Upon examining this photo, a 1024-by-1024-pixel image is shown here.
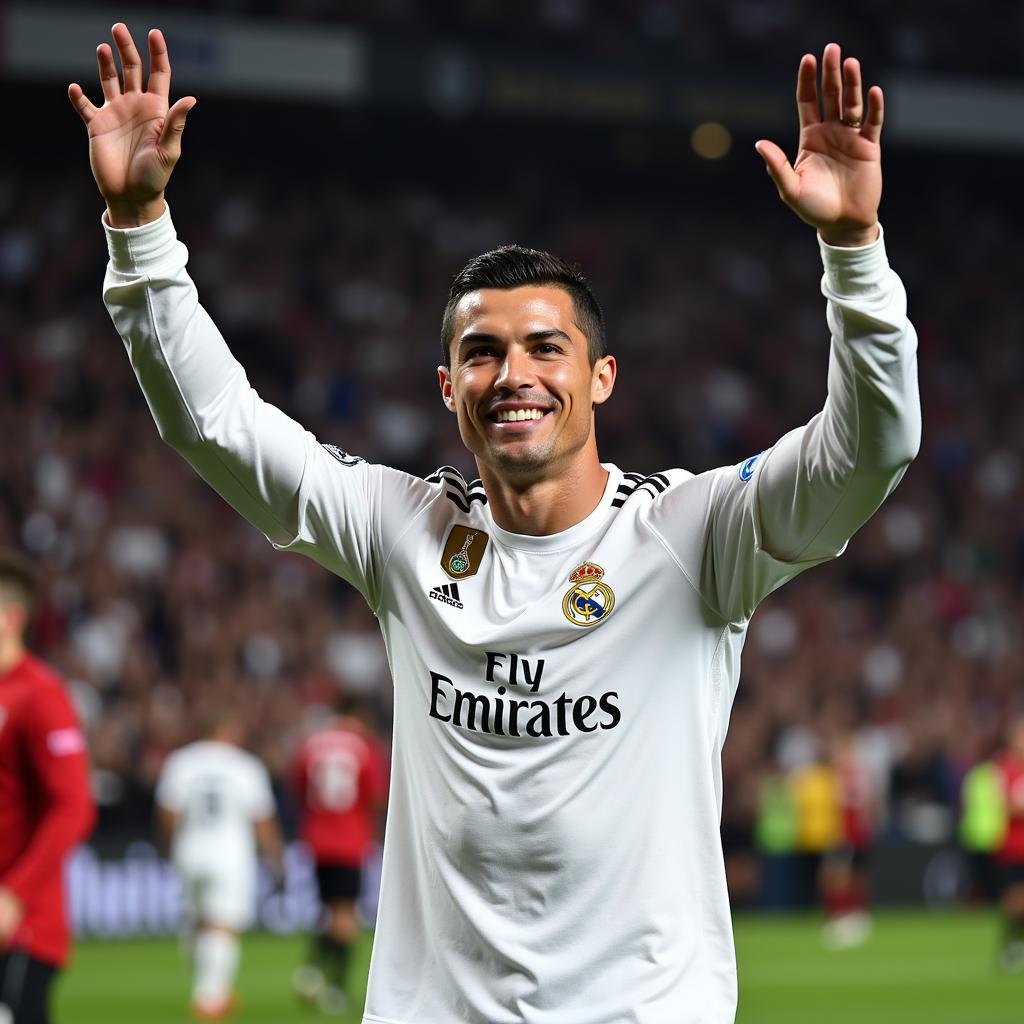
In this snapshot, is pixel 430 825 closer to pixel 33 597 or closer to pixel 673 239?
pixel 33 597

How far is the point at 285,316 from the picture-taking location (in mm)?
24391

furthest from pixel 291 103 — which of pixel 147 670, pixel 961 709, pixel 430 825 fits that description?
pixel 430 825

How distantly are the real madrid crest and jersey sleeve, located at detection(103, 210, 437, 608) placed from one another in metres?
0.41

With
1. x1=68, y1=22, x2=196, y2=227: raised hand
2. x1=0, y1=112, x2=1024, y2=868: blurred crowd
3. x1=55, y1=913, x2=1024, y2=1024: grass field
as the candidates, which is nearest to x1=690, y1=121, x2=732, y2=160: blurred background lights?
x1=0, y1=112, x2=1024, y2=868: blurred crowd

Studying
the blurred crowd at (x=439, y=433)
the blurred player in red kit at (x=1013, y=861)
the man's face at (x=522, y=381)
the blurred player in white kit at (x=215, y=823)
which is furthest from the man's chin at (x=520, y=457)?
the blurred crowd at (x=439, y=433)

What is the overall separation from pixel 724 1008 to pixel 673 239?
2545 cm

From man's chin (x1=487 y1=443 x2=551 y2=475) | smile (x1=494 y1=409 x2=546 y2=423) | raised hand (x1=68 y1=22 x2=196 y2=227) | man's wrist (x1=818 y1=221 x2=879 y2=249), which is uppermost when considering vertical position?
raised hand (x1=68 y1=22 x2=196 y2=227)

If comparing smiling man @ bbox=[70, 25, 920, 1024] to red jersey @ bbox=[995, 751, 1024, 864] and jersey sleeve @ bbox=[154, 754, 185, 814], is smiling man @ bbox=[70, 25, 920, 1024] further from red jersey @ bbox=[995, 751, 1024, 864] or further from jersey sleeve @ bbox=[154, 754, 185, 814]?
red jersey @ bbox=[995, 751, 1024, 864]

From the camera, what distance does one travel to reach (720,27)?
26141 millimetres

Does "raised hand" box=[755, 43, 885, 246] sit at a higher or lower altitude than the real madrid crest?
higher

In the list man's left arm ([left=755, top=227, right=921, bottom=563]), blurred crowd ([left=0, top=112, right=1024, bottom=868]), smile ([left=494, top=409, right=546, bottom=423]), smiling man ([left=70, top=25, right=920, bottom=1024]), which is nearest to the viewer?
man's left arm ([left=755, top=227, right=921, bottom=563])

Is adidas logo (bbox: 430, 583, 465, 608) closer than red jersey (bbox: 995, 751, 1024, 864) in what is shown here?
Yes

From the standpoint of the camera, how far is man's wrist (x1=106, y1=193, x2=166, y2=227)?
10.6 feet

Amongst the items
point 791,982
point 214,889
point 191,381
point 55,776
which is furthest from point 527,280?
point 791,982
